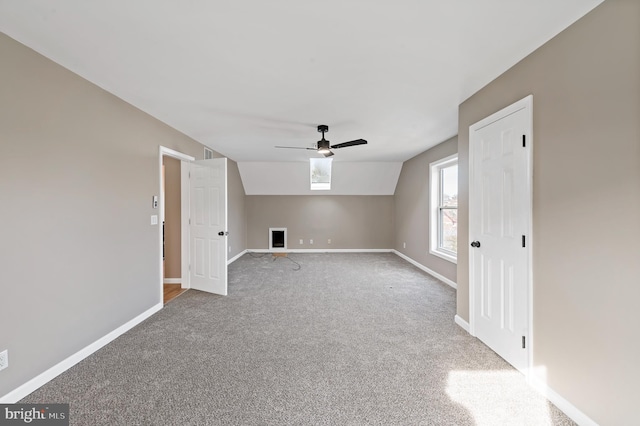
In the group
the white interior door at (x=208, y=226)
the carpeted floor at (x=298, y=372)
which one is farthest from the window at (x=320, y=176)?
the carpeted floor at (x=298, y=372)

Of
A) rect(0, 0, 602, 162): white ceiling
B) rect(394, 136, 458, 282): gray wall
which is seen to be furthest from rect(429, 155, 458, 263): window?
rect(0, 0, 602, 162): white ceiling

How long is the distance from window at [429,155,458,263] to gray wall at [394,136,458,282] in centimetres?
13

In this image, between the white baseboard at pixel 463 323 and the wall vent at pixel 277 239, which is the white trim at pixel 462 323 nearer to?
the white baseboard at pixel 463 323

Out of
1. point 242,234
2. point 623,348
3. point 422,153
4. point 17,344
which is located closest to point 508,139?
point 623,348

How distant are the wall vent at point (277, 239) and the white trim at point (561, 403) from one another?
6136 millimetres

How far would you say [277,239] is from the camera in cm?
751

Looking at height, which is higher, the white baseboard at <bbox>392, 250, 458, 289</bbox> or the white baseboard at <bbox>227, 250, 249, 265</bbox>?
Result: the white baseboard at <bbox>227, 250, 249, 265</bbox>

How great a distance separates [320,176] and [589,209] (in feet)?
20.2

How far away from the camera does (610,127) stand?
56.6 inches

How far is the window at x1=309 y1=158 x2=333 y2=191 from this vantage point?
7.18 m

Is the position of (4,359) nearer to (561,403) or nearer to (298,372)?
(298,372)

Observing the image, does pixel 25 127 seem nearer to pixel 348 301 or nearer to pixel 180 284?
pixel 180 284

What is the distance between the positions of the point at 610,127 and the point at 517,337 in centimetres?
161

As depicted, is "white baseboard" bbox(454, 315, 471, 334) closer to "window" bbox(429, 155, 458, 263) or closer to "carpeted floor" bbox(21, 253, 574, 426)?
"carpeted floor" bbox(21, 253, 574, 426)
